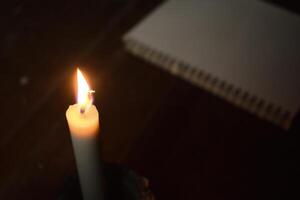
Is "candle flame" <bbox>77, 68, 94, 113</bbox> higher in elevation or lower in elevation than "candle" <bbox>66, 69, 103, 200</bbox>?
higher

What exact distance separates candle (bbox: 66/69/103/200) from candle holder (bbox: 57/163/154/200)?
0.02 metres

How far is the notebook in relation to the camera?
0.59m

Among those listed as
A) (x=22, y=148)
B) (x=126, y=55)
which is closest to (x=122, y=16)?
(x=126, y=55)

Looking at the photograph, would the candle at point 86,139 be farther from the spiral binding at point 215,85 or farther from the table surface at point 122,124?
the spiral binding at point 215,85

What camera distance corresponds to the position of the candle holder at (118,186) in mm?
399

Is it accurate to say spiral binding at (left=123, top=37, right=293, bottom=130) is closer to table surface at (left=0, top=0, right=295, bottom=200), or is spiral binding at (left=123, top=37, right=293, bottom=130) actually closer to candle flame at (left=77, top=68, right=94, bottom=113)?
table surface at (left=0, top=0, right=295, bottom=200)

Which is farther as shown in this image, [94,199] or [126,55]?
[126,55]

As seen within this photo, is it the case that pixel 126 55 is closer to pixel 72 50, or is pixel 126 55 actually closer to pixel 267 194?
pixel 72 50

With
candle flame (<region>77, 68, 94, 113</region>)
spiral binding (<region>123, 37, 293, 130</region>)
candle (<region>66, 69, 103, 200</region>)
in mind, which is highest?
candle flame (<region>77, 68, 94, 113</region>)

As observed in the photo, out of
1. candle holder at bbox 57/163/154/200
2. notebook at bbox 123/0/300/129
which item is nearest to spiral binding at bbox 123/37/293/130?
notebook at bbox 123/0/300/129

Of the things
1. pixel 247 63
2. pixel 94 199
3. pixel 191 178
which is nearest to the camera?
pixel 94 199

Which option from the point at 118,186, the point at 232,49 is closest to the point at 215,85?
the point at 232,49

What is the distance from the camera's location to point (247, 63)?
635 mm

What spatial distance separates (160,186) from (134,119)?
117 mm
